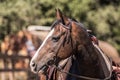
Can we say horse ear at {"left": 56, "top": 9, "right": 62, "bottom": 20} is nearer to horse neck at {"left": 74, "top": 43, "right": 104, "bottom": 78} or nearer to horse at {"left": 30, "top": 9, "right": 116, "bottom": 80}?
horse at {"left": 30, "top": 9, "right": 116, "bottom": 80}

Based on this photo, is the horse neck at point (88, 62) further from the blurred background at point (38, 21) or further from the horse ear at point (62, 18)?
the blurred background at point (38, 21)

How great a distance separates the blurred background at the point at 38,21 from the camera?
68.7ft

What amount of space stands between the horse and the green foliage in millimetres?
16586

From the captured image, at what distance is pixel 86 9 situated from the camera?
27.2 metres

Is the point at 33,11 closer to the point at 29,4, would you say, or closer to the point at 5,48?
the point at 29,4

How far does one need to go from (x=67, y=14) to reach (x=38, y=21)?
1.84 metres

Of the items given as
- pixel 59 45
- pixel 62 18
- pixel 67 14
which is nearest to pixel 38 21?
pixel 67 14

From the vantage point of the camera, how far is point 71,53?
639 cm

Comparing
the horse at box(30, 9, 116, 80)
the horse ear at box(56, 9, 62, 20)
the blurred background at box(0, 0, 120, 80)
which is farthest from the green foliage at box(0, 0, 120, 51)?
the horse ear at box(56, 9, 62, 20)

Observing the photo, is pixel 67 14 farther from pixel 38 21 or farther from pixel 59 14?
pixel 59 14

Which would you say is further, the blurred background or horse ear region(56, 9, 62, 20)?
the blurred background

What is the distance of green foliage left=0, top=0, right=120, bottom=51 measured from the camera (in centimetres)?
2391

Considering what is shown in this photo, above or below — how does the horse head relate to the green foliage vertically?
above

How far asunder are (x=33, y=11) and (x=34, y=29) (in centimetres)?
A: 308
